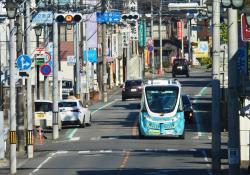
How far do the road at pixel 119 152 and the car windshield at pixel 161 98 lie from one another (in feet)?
4.86

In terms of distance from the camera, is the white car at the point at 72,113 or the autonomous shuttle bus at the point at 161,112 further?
the white car at the point at 72,113

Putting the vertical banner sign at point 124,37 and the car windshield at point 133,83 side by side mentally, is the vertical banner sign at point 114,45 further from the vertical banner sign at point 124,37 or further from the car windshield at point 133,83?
the car windshield at point 133,83

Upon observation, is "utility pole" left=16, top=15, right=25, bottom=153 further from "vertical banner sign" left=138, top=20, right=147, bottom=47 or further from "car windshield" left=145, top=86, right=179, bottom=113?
"vertical banner sign" left=138, top=20, right=147, bottom=47

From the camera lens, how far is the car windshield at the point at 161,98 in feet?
152

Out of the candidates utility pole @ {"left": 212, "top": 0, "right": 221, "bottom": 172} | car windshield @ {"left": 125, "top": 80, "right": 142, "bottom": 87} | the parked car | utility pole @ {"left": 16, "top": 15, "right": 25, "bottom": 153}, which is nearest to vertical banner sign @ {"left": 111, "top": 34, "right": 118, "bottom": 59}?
car windshield @ {"left": 125, "top": 80, "right": 142, "bottom": 87}

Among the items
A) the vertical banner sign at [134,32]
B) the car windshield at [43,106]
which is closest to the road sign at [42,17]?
the car windshield at [43,106]

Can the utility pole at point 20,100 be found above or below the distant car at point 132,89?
above

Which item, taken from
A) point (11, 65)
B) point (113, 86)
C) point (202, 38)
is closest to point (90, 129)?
point (11, 65)

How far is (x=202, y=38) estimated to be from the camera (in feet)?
472

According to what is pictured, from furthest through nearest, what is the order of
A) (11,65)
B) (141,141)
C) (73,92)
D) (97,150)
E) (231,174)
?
(73,92), (141,141), (97,150), (11,65), (231,174)

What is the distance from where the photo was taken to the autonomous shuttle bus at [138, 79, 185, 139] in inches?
1805

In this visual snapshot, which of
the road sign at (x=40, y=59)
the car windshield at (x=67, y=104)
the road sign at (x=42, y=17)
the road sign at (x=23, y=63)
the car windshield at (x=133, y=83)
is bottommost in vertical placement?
the car windshield at (x=133, y=83)

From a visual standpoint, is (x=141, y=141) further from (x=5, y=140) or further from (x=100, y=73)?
(x=100, y=73)

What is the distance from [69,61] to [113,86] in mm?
30903
